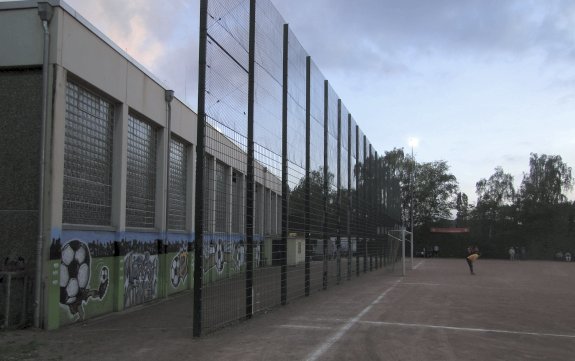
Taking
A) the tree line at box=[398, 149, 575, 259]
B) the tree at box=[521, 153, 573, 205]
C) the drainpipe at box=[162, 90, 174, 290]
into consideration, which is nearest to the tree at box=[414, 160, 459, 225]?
the tree line at box=[398, 149, 575, 259]

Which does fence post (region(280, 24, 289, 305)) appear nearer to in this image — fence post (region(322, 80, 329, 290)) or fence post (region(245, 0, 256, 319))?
fence post (region(245, 0, 256, 319))

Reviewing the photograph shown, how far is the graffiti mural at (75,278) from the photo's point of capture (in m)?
9.88

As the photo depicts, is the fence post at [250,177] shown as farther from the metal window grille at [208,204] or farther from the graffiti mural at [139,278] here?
the graffiti mural at [139,278]

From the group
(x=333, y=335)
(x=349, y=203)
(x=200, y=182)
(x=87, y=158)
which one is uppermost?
(x=87, y=158)

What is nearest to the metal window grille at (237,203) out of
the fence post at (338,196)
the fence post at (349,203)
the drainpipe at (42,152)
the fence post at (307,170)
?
the drainpipe at (42,152)

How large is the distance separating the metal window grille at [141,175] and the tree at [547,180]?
6125 centimetres

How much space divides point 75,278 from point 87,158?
7.84 ft

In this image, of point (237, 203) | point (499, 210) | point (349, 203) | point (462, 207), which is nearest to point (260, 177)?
point (237, 203)

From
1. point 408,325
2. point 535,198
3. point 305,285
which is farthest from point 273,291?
point 535,198

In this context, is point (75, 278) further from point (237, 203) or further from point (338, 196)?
point (338, 196)

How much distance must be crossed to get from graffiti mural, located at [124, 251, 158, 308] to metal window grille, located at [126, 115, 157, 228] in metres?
0.84

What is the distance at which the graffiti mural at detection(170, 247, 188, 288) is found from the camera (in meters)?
15.8

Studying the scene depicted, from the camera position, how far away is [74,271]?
10.2 metres

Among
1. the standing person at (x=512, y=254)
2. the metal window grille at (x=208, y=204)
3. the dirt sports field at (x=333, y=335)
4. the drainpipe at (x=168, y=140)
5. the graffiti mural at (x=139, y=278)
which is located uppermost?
the drainpipe at (x=168, y=140)
